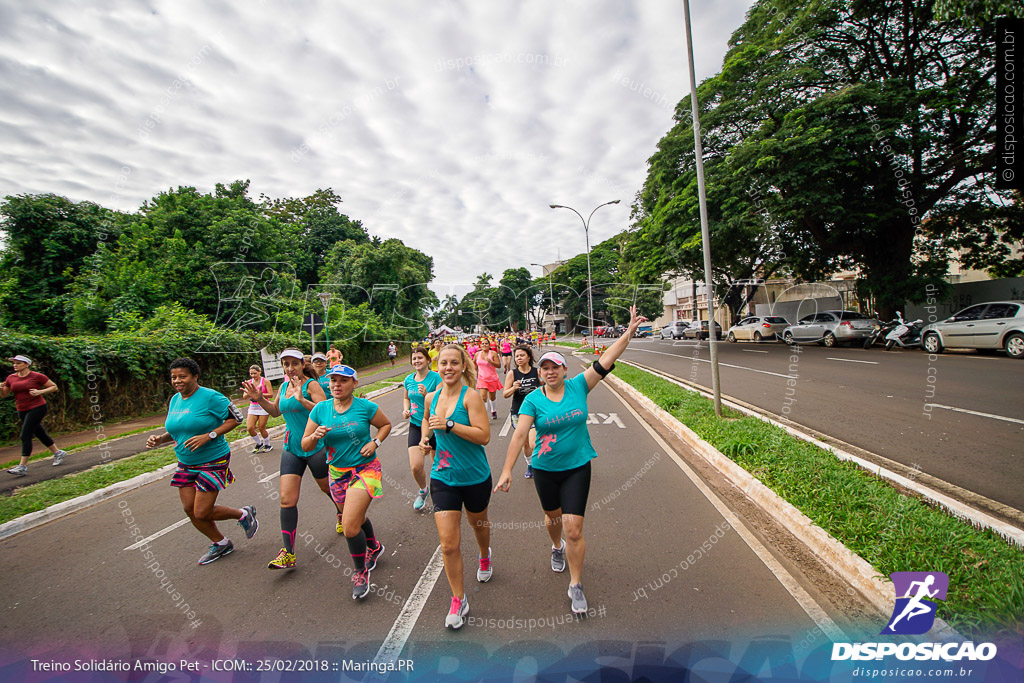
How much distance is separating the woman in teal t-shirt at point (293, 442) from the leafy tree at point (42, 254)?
28.6 metres

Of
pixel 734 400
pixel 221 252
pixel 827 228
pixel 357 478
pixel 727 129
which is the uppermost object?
pixel 727 129

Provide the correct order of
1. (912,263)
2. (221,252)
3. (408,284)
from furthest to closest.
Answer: (408,284), (221,252), (912,263)

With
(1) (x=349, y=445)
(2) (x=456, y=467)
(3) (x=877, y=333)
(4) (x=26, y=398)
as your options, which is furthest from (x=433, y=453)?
(3) (x=877, y=333)

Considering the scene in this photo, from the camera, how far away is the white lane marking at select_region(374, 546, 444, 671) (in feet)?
8.76

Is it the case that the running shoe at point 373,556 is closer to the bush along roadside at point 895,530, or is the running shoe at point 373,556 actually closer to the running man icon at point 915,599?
the running man icon at point 915,599

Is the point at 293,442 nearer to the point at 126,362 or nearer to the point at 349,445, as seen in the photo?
the point at 349,445

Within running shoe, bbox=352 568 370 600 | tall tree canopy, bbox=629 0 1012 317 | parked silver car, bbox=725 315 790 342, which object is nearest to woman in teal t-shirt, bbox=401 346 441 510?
running shoe, bbox=352 568 370 600

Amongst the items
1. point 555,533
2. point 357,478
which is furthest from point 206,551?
point 555,533

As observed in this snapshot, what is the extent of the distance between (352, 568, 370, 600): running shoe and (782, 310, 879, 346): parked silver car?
2182cm

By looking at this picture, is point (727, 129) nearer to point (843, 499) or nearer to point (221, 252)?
point (843, 499)

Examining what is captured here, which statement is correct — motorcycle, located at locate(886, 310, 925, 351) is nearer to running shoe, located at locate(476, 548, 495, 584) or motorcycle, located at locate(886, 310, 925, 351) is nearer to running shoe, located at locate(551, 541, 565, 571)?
running shoe, located at locate(551, 541, 565, 571)

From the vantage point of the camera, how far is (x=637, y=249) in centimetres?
2638

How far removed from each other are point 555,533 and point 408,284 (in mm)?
38087

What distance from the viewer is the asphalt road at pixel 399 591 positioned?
9.18ft
